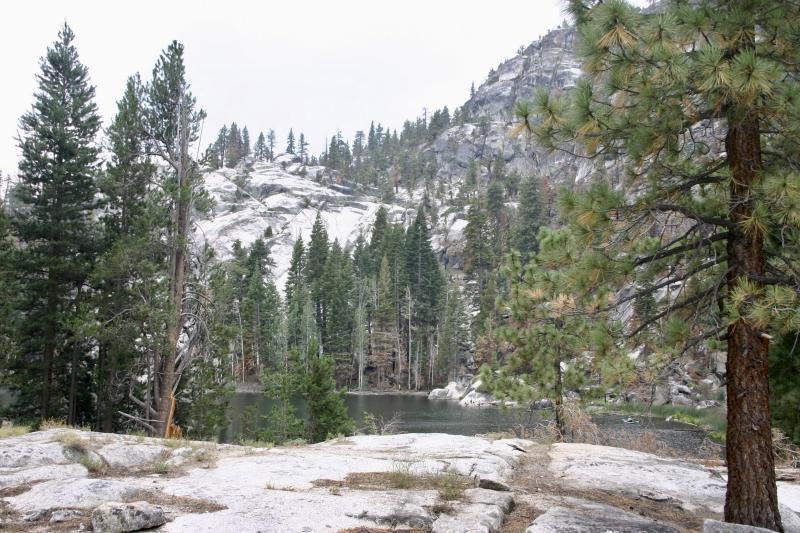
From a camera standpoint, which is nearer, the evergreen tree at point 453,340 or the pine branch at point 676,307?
the pine branch at point 676,307

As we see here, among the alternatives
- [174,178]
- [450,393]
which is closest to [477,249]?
[450,393]

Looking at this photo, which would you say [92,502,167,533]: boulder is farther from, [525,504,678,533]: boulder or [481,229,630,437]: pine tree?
[481,229,630,437]: pine tree

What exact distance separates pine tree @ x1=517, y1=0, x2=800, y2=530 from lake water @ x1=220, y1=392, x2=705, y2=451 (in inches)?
355

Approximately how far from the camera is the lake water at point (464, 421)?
73.9 feet

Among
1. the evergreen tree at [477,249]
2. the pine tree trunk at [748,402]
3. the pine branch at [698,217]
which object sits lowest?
the pine tree trunk at [748,402]

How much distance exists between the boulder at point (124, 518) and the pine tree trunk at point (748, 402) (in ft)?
16.2

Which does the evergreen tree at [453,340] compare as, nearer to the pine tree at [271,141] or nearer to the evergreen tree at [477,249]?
the evergreen tree at [477,249]

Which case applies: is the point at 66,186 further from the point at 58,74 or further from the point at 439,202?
the point at 439,202

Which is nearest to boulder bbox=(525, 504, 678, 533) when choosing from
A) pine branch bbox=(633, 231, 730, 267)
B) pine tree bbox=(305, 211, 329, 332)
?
pine branch bbox=(633, 231, 730, 267)

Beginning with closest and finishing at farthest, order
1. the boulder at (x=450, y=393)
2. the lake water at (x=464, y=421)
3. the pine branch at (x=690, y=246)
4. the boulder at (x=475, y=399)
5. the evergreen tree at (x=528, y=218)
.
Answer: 1. the pine branch at (x=690, y=246)
2. the lake water at (x=464, y=421)
3. the boulder at (x=475, y=399)
4. the boulder at (x=450, y=393)
5. the evergreen tree at (x=528, y=218)

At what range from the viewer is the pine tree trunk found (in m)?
4.71

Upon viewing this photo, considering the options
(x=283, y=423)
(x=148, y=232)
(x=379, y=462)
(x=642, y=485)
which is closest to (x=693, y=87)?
(x=642, y=485)

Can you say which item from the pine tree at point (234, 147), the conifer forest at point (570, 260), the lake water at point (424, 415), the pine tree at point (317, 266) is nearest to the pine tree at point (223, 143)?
the pine tree at point (234, 147)

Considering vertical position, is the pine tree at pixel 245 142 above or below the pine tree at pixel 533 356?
above
